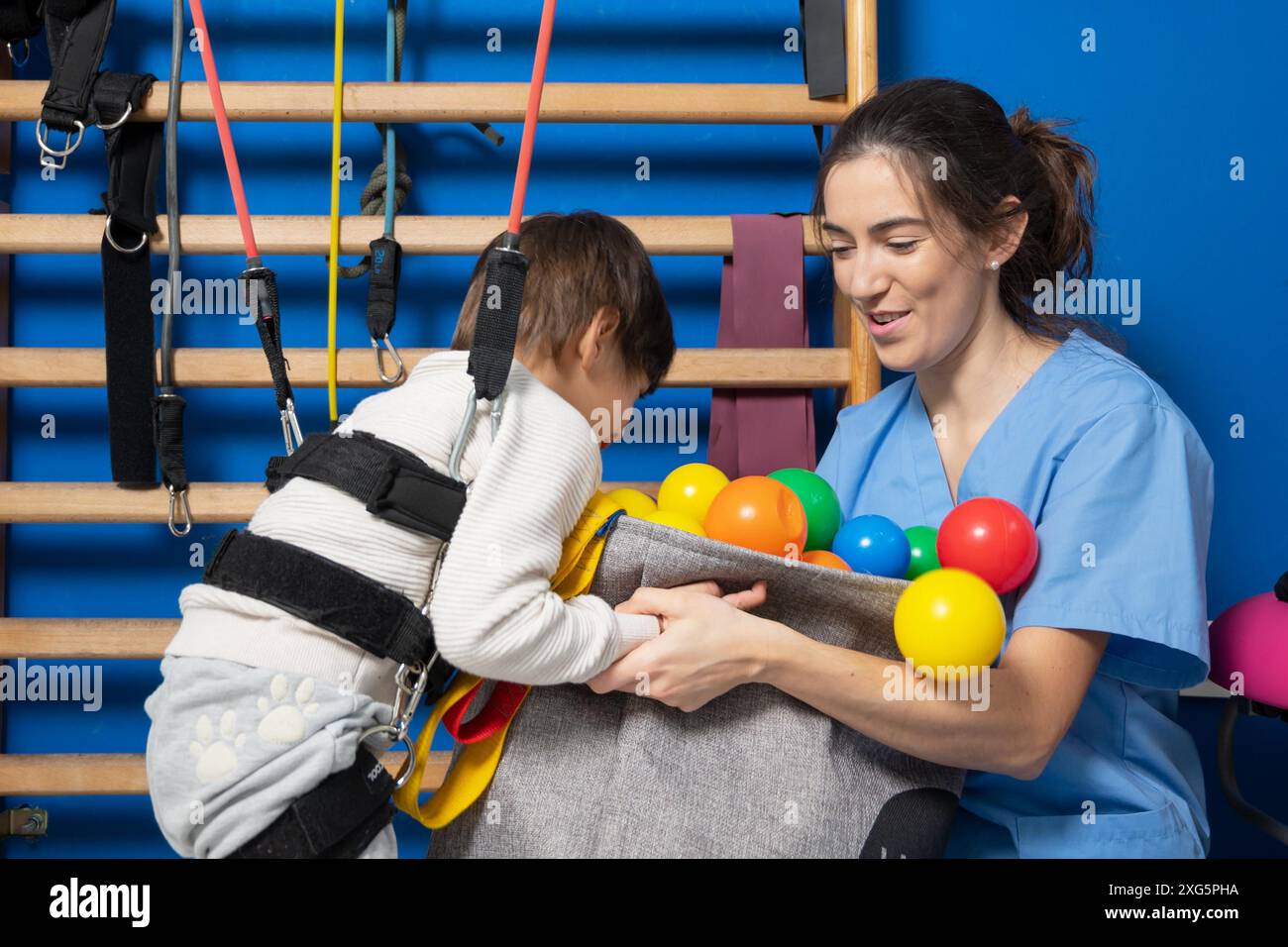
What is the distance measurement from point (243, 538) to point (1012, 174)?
3.08 feet

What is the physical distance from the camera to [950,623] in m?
0.88

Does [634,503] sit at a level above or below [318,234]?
below

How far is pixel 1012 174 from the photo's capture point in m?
1.21

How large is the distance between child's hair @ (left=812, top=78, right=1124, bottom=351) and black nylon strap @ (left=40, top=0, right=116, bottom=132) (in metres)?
1.01

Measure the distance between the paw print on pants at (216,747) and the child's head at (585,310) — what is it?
1.46 feet

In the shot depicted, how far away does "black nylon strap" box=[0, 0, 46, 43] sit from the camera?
1.46 meters

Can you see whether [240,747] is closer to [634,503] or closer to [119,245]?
[634,503]

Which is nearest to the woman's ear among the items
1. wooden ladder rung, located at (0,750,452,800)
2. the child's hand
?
the child's hand

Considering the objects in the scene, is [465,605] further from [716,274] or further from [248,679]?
[716,274]

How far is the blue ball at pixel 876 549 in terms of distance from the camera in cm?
107

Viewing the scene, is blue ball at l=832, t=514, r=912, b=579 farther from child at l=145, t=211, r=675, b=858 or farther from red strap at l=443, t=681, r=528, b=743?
red strap at l=443, t=681, r=528, b=743

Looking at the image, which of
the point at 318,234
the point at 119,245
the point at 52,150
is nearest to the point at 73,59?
the point at 52,150

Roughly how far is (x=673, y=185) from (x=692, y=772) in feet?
3.13
